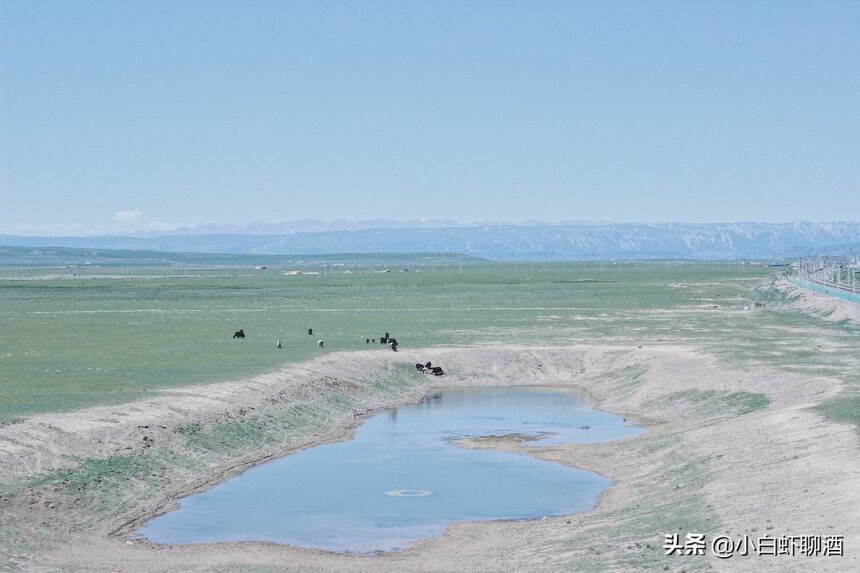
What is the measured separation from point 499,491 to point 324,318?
69.0 metres

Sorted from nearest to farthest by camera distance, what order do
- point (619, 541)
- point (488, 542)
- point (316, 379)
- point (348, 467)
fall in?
1. point (619, 541)
2. point (488, 542)
3. point (348, 467)
4. point (316, 379)

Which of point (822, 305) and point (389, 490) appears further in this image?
point (822, 305)

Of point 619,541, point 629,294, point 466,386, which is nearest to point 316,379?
point 466,386

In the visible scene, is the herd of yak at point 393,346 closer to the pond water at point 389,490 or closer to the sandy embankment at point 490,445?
the sandy embankment at point 490,445

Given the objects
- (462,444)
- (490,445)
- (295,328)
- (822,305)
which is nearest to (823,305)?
(822,305)

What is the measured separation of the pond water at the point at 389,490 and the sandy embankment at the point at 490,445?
1044 millimetres

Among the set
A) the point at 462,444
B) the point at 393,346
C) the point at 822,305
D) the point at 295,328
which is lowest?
the point at 462,444

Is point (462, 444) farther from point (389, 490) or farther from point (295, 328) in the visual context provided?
point (295, 328)

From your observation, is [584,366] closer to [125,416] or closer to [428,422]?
[428,422]

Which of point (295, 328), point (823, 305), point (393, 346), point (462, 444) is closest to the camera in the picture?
point (462, 444)

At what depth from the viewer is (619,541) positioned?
2809 centimetres

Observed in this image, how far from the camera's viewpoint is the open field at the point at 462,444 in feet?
95.1

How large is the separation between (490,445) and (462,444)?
1.20 meters

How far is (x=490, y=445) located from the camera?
47.5 m
